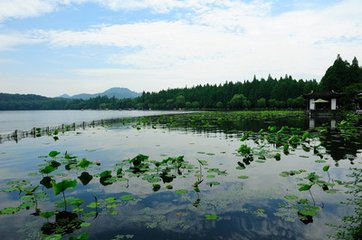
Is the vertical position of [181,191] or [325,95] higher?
[325,95]

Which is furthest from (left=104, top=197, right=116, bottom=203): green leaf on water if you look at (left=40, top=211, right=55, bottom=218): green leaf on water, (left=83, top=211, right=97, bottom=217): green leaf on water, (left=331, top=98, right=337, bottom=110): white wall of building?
(left=331, top=98, right=337, bottom=110): white wall of building

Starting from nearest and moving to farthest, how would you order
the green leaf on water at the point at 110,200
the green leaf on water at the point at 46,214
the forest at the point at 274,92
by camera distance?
the green leaf on water at the point at 46,214, the green leaf on water at the point at 110,200, the forest at the point at 274,92

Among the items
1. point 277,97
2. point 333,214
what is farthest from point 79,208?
point 277,97

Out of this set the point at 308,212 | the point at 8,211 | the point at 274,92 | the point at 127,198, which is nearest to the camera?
the point at 308,212

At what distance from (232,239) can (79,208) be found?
5046mm

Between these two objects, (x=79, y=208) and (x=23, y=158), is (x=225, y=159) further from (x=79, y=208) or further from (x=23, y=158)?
(x=23, y=158)

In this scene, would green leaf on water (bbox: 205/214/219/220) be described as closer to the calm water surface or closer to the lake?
the lake

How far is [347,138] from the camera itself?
68.4 ft

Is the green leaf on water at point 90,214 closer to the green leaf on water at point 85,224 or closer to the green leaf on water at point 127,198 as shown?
the green leaf on water at point 85,224

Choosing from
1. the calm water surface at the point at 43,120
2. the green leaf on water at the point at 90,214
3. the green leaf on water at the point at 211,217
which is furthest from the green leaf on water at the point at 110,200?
the calm water surface at the point at 43,120

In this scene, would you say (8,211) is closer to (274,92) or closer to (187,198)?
(187,198)

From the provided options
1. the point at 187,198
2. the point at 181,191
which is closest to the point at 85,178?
the point at 181,191

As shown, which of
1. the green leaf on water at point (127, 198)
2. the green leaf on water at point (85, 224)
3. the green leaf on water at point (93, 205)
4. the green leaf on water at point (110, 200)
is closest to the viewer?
the green leaf on water at point (85, 224)

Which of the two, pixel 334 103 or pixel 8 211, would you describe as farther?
pixel 334 103
